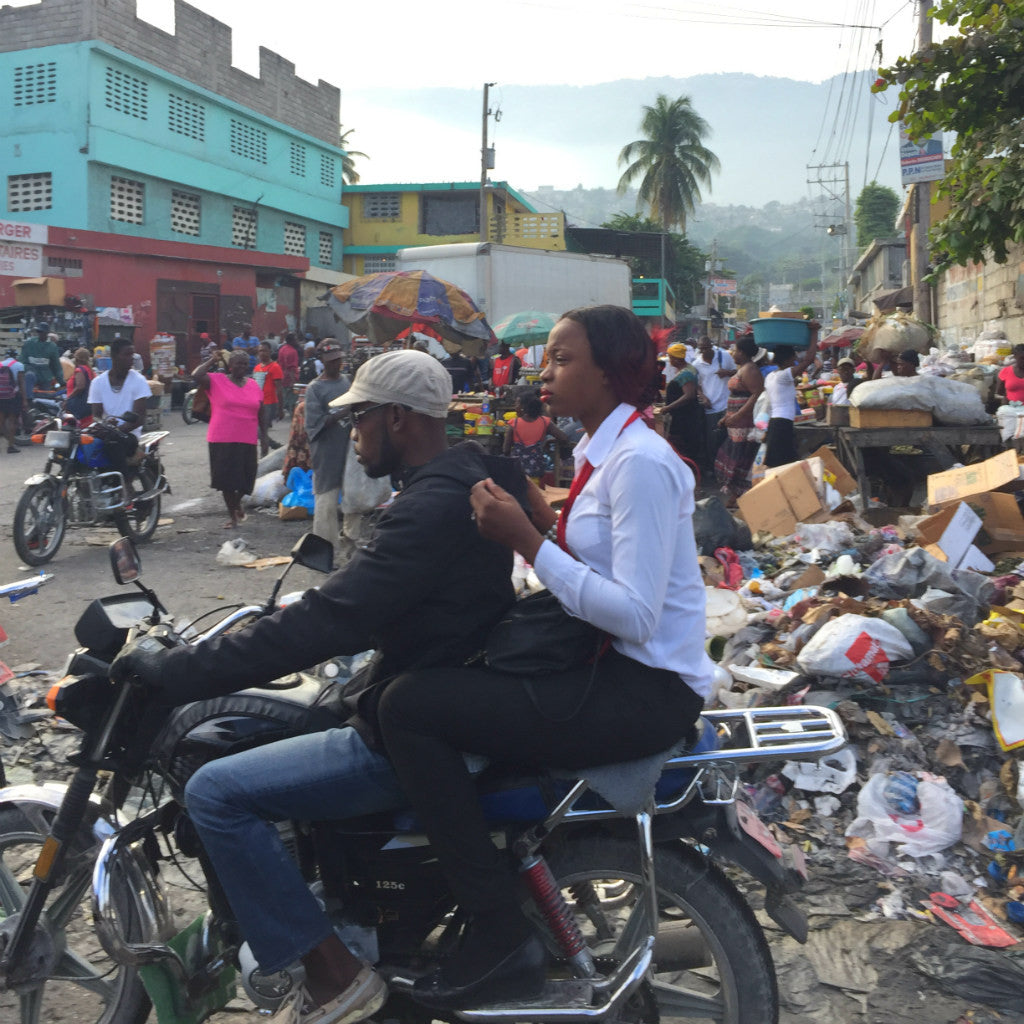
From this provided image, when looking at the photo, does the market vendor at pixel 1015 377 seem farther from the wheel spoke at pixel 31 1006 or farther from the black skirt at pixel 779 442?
the wheel spoke at pixel 31 1006

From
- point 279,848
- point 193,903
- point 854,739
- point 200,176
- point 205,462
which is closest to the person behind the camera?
point 279,848

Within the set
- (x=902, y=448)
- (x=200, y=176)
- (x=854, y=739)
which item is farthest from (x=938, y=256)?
(x=200, y=176)

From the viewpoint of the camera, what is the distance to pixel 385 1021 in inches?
96.0

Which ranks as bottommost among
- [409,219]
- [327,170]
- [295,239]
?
[295,239]

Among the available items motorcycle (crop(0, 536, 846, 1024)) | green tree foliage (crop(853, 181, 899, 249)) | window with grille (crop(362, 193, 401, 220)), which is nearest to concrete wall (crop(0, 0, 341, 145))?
window with grille (crop(362, 193, 401, 220))

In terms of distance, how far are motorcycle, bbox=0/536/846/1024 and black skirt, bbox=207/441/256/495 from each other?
23.9 feet

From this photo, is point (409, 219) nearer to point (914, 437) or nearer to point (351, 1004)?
point (914, 437)

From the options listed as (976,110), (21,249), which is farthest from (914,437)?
(21,249)

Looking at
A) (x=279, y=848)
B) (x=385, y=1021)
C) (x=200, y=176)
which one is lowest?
(x=385, y=1021)

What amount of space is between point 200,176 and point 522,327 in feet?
55.4

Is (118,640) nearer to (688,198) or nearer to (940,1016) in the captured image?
(940,1016)

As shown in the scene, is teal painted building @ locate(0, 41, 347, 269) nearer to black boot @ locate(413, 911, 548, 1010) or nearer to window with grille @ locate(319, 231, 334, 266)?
window with grille @ locate(319, 231, 334, 266)

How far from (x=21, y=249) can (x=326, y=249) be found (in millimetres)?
18511

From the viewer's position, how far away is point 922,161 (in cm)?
1493
